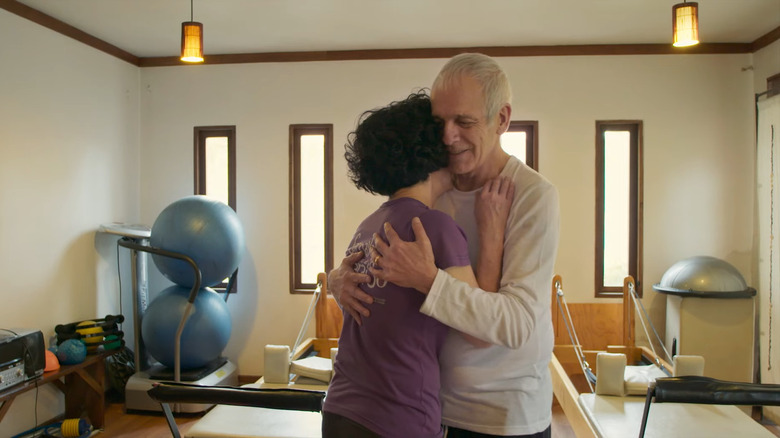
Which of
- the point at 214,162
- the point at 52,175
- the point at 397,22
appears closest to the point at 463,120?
the point at 397,22

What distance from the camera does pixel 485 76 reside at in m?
1.19

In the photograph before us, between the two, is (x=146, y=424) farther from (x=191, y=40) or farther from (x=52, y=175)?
(x=191, y=40)

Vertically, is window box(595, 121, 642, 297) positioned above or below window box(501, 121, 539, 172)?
below

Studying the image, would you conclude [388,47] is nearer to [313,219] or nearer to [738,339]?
[313,219]

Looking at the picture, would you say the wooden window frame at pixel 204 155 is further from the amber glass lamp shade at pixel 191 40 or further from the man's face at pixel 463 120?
the man's face at pixel 463 120

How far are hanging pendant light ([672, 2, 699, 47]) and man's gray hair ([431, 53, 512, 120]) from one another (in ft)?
8.13

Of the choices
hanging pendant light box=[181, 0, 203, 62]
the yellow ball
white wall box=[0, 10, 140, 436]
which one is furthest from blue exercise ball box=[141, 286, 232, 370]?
hanging pendant light box=[181, 0, 203, 62]

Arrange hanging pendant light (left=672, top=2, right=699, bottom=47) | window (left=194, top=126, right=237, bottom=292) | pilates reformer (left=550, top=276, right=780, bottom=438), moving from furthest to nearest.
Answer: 1. window (left=194, top=126, right=237, bottom=292)
2. hanging pendant light (left=672, top=2, right=699, bottom=47)
3. pilates reformer (left=550, top=276, right=780, bottom=438)

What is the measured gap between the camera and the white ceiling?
3.76 meters

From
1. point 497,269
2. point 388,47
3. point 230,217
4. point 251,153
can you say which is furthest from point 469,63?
point 251,153

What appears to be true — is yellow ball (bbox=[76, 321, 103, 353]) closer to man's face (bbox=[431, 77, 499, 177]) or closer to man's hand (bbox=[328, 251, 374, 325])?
man's hand (bbox=[328, 251, 374, 325])

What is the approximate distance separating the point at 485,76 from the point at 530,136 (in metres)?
3.78

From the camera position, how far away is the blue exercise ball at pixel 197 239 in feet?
13.2

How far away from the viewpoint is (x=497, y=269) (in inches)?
44.4
